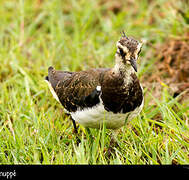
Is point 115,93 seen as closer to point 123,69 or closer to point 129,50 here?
point 123,69

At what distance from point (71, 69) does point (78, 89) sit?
181cm

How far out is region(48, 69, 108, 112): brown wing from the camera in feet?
12.3

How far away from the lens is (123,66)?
3.60 m

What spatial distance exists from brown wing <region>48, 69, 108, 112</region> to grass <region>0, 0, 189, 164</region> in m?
0.29

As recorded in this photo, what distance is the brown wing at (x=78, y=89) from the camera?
3751 millimetres

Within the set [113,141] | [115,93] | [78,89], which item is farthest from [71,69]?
[115,93]

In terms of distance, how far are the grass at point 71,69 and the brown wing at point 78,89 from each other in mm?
293

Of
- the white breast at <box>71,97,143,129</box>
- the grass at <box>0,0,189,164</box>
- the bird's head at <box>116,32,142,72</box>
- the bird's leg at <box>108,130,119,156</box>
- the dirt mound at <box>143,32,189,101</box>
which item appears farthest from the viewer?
the dirt mound at <box>143,32,189,101</box>

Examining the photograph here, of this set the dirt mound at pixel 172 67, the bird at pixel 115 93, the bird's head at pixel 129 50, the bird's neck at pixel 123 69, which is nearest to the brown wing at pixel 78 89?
the bird at pixel 115 93

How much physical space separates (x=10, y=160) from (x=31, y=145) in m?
0.24

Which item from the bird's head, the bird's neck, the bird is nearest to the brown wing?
the bird

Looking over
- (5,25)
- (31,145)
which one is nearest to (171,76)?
(31,145)

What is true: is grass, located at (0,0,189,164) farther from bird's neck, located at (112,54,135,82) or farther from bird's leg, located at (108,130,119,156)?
bird's neck, located at (112,54,135,82)
